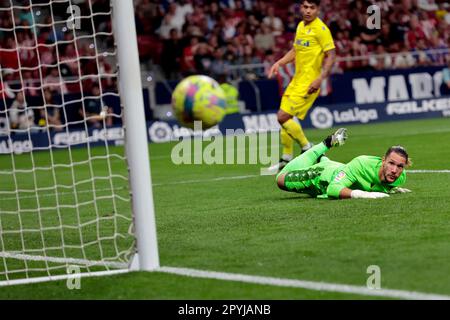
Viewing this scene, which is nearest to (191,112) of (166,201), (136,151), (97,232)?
(166,201)

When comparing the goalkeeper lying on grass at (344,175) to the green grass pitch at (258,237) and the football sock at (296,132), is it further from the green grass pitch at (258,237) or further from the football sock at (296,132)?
the football sock at (296,132)

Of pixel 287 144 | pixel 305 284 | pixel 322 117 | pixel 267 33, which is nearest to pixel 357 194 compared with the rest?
pixel 305 284

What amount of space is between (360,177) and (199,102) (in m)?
2.17

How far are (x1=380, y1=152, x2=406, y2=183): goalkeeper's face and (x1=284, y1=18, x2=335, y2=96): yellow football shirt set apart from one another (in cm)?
435

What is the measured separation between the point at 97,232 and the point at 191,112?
2675 millimetres

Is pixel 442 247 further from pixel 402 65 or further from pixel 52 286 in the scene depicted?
pixel 402 65

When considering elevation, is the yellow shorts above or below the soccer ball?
below

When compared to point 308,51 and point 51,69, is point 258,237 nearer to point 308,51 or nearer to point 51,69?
point 308,51

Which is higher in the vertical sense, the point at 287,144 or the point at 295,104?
the point at 295,104

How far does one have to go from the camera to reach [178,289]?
5.70m

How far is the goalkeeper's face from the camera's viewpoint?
28.0 ft

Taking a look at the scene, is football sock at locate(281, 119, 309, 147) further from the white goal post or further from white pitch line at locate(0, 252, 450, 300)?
white pitch line at locate(0, 252, 450, 300)

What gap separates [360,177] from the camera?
8922mm

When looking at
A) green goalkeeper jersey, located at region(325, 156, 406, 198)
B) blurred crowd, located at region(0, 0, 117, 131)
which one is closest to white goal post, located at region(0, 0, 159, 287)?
green goalkeeper jersey, located at region(325, 156, 406, 198)
